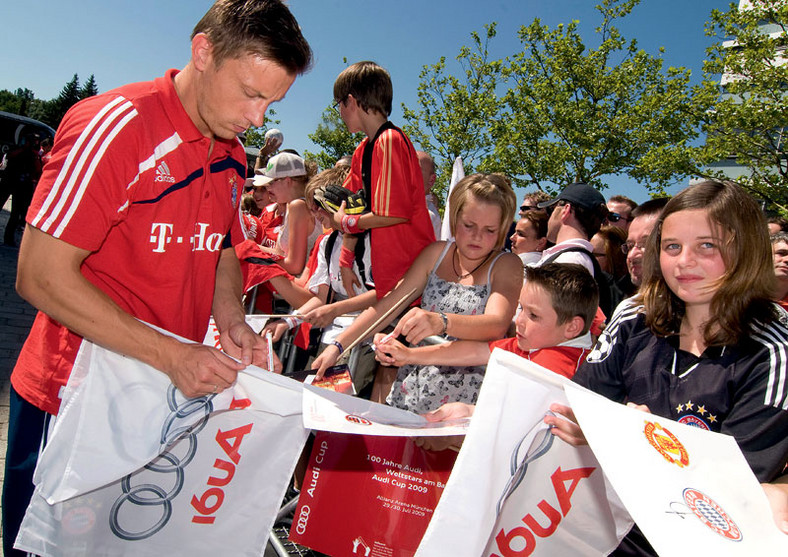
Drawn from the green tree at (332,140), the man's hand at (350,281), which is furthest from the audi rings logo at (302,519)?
the green tree at (332,140)

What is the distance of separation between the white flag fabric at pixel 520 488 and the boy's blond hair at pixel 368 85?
254cm

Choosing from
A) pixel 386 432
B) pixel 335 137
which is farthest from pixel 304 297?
pixel 335 137

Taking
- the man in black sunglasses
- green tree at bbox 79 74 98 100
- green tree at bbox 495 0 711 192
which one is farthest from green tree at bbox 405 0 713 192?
green tree at bbox 79 74 98 100

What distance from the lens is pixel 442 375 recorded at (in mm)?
2752

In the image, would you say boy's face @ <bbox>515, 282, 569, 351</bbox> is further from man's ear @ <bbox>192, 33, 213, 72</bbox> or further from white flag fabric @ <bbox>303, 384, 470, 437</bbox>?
man's ear @ <bbox>192, 33, 213, 72</bbox>

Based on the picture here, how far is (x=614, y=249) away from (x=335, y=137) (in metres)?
28.6

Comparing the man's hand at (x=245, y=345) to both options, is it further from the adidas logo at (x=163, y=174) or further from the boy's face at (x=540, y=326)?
the boy's face at (x=540, y=326)

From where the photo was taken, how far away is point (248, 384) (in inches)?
73.9

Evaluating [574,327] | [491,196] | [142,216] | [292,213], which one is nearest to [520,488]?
[574,327]

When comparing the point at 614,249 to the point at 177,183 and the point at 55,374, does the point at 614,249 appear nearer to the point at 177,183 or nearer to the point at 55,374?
the point at 177,183

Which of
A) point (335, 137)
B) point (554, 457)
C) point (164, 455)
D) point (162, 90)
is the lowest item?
point (164, 455)

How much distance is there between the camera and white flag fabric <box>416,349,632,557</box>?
153 cm

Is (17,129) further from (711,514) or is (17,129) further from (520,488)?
(711,514)

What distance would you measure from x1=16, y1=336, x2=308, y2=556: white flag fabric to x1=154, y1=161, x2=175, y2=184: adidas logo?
0.57m
